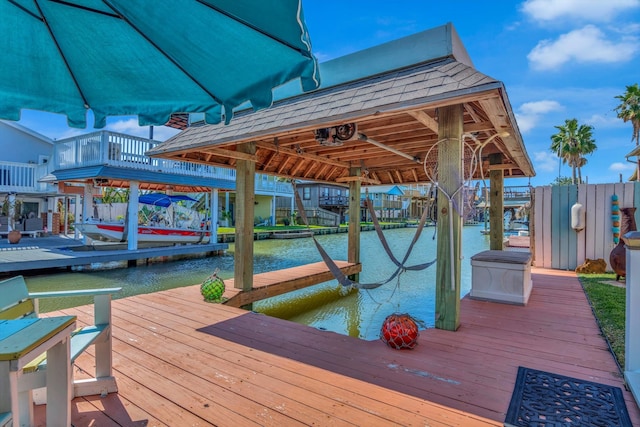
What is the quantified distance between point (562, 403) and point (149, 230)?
1176 cm

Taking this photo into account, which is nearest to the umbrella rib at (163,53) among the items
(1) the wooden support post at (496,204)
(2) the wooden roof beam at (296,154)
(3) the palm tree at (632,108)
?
(2) the wooden roof beam at (296,154)

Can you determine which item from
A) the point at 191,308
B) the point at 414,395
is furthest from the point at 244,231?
the point at 414,395

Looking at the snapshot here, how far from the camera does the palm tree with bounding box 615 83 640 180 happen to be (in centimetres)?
2289

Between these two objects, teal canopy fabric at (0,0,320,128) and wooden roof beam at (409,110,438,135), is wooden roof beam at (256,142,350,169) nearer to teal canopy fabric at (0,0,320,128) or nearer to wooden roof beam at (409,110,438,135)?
wooden roof beam at (409,110,438,135)

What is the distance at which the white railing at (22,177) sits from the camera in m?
13.4

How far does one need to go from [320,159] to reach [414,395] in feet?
16.2

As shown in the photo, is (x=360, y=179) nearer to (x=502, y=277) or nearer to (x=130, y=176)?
(x=502, y=277)

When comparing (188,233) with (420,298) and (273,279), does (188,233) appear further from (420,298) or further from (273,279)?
(420,298)

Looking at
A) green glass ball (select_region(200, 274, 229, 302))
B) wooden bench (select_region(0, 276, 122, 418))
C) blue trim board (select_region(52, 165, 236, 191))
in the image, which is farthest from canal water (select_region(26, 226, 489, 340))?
wooden bench (select_region(0, 276, 122, 418))

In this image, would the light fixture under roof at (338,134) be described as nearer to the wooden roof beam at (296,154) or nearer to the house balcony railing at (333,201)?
the wooden roof beam at (296,154)

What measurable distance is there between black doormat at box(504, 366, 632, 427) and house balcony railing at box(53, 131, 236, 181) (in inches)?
389

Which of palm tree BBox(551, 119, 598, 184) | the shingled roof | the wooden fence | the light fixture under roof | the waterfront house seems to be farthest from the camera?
palm tree BBox(551, 119, 598, 184)

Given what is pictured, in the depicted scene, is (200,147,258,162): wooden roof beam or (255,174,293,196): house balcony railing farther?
(255,174,293,196): house balcony railing

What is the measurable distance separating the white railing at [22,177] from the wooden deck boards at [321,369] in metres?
Result: 13.8
